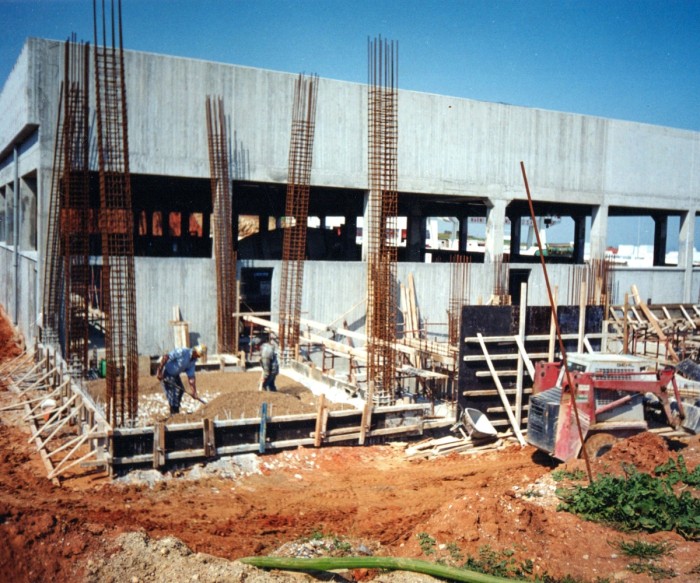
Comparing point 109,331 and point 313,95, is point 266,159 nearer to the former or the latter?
point 313,95

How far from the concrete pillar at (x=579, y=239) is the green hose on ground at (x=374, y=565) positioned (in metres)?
25.6

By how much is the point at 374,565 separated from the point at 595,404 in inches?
250

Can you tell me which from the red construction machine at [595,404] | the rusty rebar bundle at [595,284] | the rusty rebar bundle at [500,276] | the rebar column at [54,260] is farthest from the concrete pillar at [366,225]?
the red construction machine at [595,404]

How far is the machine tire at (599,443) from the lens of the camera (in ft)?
36.2

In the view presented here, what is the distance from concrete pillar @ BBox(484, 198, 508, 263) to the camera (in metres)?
23.5

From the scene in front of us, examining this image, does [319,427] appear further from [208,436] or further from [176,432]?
[176,432]

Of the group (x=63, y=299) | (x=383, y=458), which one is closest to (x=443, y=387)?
(x=383, y=458)

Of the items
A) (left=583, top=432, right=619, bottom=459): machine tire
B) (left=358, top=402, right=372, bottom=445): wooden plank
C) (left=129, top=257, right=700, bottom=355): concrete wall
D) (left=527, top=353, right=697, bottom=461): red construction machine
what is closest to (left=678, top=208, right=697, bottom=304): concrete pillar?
(left=129, top=257, right=700, bottom=355): concrete wall

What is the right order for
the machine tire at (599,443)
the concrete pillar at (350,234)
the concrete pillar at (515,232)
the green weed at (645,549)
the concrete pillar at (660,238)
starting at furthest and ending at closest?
the concrete pillar at (515,232) < the concrete pillar at (660,238) < the concrete pillar at (350,234) < the machine tire at (599,443) < the green weed at (645,549)

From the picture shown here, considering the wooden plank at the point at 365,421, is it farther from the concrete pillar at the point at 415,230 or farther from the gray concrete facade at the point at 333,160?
the concrete pillar at the point at 415,230

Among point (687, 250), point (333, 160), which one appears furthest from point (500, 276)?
point (687, 250)

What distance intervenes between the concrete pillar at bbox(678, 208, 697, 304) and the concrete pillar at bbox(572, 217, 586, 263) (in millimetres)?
4144

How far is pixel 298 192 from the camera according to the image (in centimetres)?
1975

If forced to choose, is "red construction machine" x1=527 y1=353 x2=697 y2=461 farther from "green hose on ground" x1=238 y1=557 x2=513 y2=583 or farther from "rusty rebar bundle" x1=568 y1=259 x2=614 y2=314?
"rusty rebar bundle" x1=568 y1=259 x2=614 y2=314
